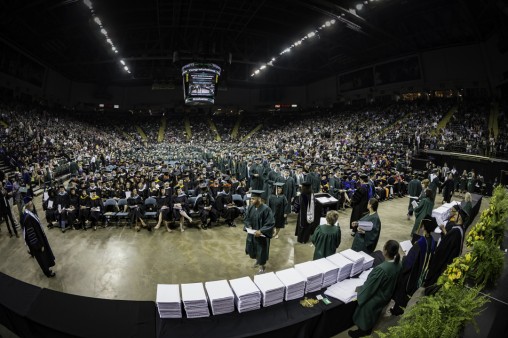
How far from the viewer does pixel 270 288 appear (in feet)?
10.6

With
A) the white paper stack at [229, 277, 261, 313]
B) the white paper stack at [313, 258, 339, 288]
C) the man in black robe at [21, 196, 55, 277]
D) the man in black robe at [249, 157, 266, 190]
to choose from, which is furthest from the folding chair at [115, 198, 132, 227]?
the white paper stack at [313, 258, 339, 288]

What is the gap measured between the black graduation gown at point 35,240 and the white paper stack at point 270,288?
5.04 m

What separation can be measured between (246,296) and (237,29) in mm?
24104

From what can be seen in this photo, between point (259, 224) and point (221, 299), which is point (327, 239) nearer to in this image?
point (259, 224)

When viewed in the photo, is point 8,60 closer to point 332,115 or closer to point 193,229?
point 193,229

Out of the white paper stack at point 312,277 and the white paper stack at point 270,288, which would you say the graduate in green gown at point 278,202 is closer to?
the white paper stack at point 312,277

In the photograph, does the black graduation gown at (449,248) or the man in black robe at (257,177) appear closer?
the black graduation gown at (449,248)

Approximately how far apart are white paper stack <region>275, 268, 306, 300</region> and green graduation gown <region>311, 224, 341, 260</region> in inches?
53.9

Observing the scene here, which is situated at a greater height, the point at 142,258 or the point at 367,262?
the point at 367,262

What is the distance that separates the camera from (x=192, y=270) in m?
6.14

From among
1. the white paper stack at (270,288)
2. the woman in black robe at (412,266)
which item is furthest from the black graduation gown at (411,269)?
the white paper stack at (270,288)

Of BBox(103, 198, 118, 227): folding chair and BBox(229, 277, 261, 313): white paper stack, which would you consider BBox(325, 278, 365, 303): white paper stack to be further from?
BBox(103, 198, 118, 227): folding chair

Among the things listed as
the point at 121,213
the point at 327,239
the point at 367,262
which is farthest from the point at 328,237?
the point at 121,213

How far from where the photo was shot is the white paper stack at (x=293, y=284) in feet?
11.0
